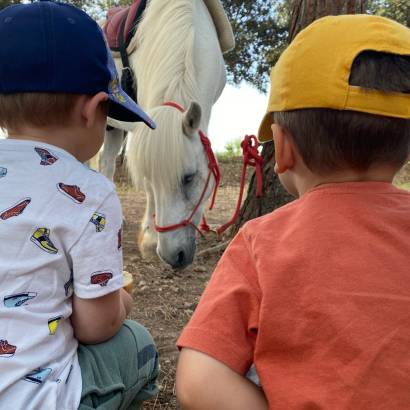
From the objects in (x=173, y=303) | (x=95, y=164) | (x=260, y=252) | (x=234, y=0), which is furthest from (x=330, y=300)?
A: (x=234, y=0)

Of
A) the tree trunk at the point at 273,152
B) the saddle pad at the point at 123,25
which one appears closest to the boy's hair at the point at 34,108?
the tree trunk at the point at 273,152

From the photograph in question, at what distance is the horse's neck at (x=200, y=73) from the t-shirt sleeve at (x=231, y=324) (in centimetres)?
203

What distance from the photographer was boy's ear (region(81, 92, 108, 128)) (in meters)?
1.05

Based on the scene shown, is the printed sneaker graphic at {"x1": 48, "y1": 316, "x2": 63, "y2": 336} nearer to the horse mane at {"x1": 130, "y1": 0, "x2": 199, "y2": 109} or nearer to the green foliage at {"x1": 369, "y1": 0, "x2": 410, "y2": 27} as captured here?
the horse mane at {"x1": 130, "y1": 0, "x2": 199, "y2": 109}

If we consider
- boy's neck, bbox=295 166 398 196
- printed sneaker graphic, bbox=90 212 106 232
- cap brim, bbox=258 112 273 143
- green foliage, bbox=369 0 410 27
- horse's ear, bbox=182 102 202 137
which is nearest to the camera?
boy's neck, bbox=295 166 398 196

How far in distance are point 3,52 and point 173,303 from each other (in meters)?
1.81

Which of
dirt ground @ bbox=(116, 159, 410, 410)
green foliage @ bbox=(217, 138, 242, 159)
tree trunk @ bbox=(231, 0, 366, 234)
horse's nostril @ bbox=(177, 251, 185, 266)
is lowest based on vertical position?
green foliage @ bbox=(217, 138, 242, 159)

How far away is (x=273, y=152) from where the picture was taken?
3123mm

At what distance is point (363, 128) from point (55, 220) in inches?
23.0

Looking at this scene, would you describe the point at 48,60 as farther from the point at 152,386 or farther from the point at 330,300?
the point at 152,386

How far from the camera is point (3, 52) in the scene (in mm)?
1003

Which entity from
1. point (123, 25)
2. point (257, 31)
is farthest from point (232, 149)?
point (123, 25)

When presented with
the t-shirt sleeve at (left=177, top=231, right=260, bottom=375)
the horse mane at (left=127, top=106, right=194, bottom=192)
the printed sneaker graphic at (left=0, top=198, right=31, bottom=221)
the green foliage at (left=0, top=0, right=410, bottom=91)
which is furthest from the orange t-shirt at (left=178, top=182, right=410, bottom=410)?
the green foliage at (left=0, top=0, right=410, bottom=91)

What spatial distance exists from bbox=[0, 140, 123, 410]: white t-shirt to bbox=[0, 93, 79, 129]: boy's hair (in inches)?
2.0
